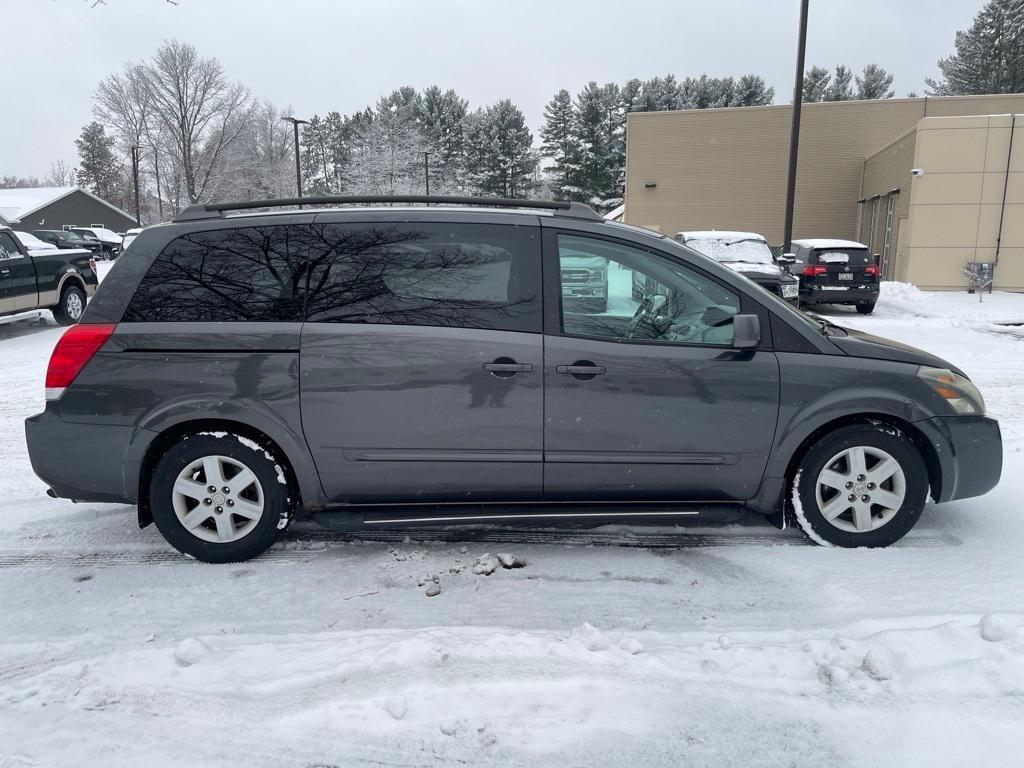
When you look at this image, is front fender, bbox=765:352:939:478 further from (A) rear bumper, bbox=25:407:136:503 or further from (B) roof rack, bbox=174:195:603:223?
(A) rear bumper, bbox=25:407:136:503

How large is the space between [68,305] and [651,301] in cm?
1348

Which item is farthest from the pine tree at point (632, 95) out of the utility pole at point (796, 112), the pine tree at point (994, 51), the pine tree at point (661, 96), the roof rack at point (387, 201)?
the roof rack at point (387, 201)

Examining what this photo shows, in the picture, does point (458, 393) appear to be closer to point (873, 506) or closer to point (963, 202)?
point (873, 506)

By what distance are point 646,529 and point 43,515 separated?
12.0ft

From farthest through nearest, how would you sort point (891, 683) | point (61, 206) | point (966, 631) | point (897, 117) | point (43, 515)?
point (61, 206)
point (897, 117)
point (43, 515)
point (966, 631)
point (891, 683)

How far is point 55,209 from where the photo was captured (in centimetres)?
5934

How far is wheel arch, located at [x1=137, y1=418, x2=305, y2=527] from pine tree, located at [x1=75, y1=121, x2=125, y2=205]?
307 ft

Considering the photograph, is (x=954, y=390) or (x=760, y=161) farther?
(x=760, y=161)

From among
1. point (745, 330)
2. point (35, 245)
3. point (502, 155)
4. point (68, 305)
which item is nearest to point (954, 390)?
point (745, 330)

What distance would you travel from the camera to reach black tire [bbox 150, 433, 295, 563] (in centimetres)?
372

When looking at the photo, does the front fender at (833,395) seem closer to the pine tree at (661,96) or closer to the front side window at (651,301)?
the front side window at (651,301)

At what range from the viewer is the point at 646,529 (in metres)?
4.29

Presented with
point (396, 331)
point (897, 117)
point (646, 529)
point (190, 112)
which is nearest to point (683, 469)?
point (646, 529)

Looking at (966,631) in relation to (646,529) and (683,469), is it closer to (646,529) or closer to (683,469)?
(683,469)
